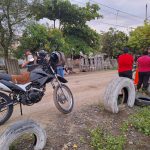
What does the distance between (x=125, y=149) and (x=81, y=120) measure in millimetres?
1166

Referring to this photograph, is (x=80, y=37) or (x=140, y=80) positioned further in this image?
(x=80, y=37)

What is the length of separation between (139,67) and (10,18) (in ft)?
37.4

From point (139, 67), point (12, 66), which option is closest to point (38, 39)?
point (12, 66)

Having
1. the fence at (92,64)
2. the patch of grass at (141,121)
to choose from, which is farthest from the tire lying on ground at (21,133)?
the fence at (92,64)

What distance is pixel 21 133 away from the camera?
481 centimetres

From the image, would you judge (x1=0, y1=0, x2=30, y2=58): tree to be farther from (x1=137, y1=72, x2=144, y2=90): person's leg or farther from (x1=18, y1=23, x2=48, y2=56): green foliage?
(x1=137, y1=72, x2=144, y2=90): person's leg

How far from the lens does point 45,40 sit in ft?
63.3

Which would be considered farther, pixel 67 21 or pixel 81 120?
pixel 67 21

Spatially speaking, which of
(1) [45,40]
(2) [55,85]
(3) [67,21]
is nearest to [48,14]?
(3) [67,21]

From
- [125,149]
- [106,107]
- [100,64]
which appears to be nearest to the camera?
[125,149]

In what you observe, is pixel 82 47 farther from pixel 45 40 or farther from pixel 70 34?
pixel 45 40

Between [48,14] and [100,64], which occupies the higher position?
[48,14]

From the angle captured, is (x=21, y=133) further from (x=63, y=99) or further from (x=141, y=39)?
(x=141, y=39)

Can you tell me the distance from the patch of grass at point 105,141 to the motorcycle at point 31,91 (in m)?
1.11
